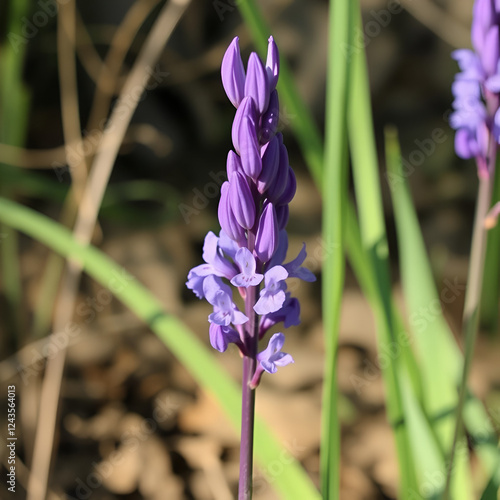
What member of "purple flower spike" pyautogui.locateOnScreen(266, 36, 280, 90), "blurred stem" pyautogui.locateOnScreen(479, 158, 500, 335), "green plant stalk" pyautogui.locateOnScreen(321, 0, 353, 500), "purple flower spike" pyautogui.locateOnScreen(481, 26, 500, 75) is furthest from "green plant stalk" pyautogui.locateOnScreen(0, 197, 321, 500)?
"blurred stem" pyautogui.locateOnScreen(479, 158, 500, 335)

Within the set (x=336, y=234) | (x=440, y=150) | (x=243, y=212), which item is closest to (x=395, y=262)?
(x=440, y=150)

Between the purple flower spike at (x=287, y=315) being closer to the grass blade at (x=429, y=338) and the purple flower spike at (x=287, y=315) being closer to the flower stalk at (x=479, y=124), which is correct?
the flower stalk at (x=479, y=124)

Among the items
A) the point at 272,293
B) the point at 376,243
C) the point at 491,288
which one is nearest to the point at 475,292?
the point at 376,243

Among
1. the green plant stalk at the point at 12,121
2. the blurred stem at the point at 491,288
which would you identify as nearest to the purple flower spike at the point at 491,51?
the blurred stem at the point at 491,288

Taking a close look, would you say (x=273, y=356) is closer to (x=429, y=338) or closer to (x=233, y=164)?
(x=233, y=164)

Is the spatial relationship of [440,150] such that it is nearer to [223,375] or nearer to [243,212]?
[223,375]
